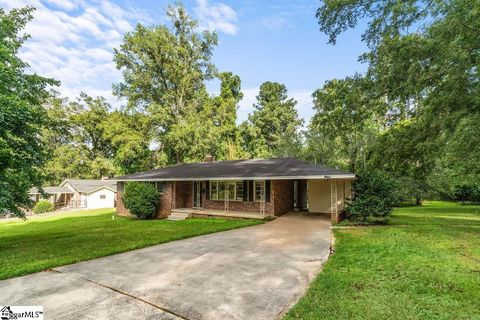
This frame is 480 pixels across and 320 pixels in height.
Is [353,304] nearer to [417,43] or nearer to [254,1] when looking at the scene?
[417,43]

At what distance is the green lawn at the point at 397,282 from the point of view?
3.92m

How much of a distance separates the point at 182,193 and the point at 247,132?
23.9 m

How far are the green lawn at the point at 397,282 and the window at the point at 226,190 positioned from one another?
8.55 metres

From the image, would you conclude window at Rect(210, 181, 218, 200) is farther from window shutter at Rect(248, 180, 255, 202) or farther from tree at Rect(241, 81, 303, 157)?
tree at Rect(241, 81, 303, 157)

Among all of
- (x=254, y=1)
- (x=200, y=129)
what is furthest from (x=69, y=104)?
(x=254, y=1)

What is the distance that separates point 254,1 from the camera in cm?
1290

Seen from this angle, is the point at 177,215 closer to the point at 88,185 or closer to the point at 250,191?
the point at 250,191

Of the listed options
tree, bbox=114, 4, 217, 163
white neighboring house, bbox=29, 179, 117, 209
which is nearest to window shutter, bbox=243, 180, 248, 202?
tree, bbox=114, 4, 217, 163

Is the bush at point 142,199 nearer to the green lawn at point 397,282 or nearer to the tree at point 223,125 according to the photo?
the green lawn at point 397,282

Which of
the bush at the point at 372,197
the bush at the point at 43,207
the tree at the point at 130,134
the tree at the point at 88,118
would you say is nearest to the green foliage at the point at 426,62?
the bush at the point at 372,197

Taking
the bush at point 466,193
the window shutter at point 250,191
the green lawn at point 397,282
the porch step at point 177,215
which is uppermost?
the window shutter at point 250,191

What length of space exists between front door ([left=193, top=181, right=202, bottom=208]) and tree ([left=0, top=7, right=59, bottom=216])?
948 cm

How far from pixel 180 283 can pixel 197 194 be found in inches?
522

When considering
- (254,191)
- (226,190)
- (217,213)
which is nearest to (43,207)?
(226,190)
